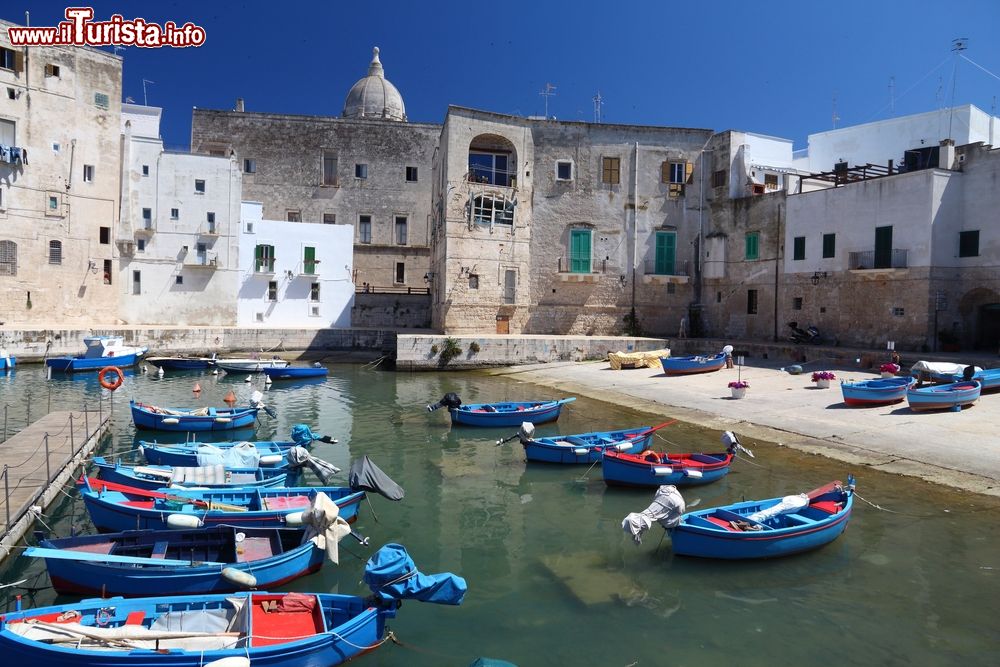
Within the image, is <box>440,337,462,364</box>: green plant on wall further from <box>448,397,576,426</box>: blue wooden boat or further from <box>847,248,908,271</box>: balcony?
<box>847,248,908,271</box>: balcony

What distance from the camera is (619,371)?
3002 centimetres

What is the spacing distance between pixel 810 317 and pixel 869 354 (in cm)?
577

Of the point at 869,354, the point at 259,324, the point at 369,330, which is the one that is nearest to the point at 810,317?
the point at 869,354

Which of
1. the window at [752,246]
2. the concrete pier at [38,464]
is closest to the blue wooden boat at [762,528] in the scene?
the concrete pier at [38,464]

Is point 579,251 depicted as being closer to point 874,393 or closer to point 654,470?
point 874,393

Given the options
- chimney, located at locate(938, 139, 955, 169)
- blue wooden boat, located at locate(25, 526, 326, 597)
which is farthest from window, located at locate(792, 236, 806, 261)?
blue wooden boat, located at locate(25, 526, 326, 597)

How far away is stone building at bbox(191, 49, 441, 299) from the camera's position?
150ft

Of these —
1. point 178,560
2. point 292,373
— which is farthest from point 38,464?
point 292,373

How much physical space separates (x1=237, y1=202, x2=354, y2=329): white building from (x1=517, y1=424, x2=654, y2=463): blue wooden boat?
28344 millimetres

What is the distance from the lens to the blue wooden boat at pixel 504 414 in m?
19.1

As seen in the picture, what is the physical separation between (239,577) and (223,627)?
1.15m

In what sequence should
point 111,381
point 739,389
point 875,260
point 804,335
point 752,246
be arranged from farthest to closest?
1. point 752,246
2. point 804,335
3. point 875,260
4. point 739,389
5. point 111,381

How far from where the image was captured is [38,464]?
12539 mm

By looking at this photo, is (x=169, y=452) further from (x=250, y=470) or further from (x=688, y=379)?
(x=688, y=379)
